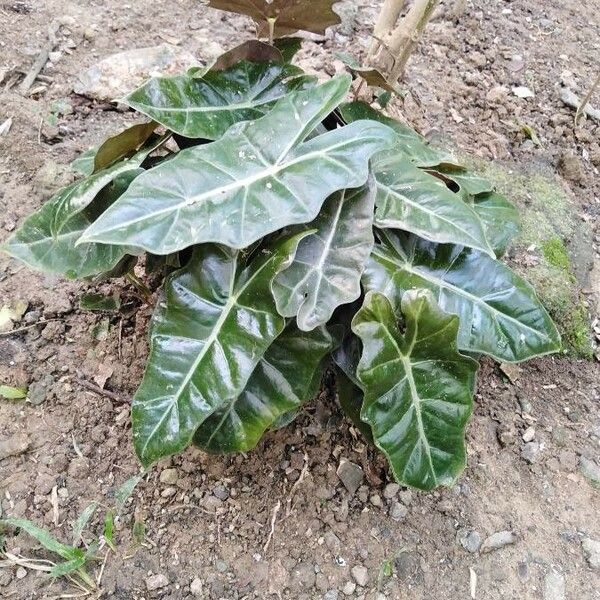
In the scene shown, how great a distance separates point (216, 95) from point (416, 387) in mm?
903

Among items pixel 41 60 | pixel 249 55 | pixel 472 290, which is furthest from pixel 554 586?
pixel 41 60

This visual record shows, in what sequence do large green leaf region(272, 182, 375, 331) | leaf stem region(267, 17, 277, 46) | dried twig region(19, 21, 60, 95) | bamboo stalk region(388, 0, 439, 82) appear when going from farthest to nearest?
dried twig region(19, 21, 60, 95), bamboo stalk region(388, 0, 439, 82), leaf stem region(267, 17, 277, 46), large green leaf region(272, 182, 375, 331)

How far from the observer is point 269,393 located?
1534mm

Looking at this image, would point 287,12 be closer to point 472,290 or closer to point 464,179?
point 464,179

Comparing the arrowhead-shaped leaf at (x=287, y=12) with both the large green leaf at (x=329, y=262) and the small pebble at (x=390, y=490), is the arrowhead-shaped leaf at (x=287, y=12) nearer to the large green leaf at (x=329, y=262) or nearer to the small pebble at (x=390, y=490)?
the large green leaf at (x=329, y=262)

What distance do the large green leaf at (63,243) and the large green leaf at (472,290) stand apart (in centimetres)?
61

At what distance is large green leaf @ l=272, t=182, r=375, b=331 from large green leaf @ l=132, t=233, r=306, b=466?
51 millimetres

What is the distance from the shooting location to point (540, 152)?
270cm

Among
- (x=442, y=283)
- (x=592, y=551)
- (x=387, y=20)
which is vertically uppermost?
(x=387, y=20)

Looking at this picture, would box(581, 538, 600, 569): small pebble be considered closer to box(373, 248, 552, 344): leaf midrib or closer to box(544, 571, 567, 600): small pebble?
box(544, 571, 567, 600): small pebble

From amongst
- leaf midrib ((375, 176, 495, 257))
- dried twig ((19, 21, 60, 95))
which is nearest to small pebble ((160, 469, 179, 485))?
leaf midrib ((375, 176, 495, 257))

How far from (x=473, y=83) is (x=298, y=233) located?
5.62 ft

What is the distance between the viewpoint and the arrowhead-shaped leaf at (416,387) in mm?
1481

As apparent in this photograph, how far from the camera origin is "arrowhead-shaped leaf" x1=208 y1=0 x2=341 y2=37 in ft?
5.88
